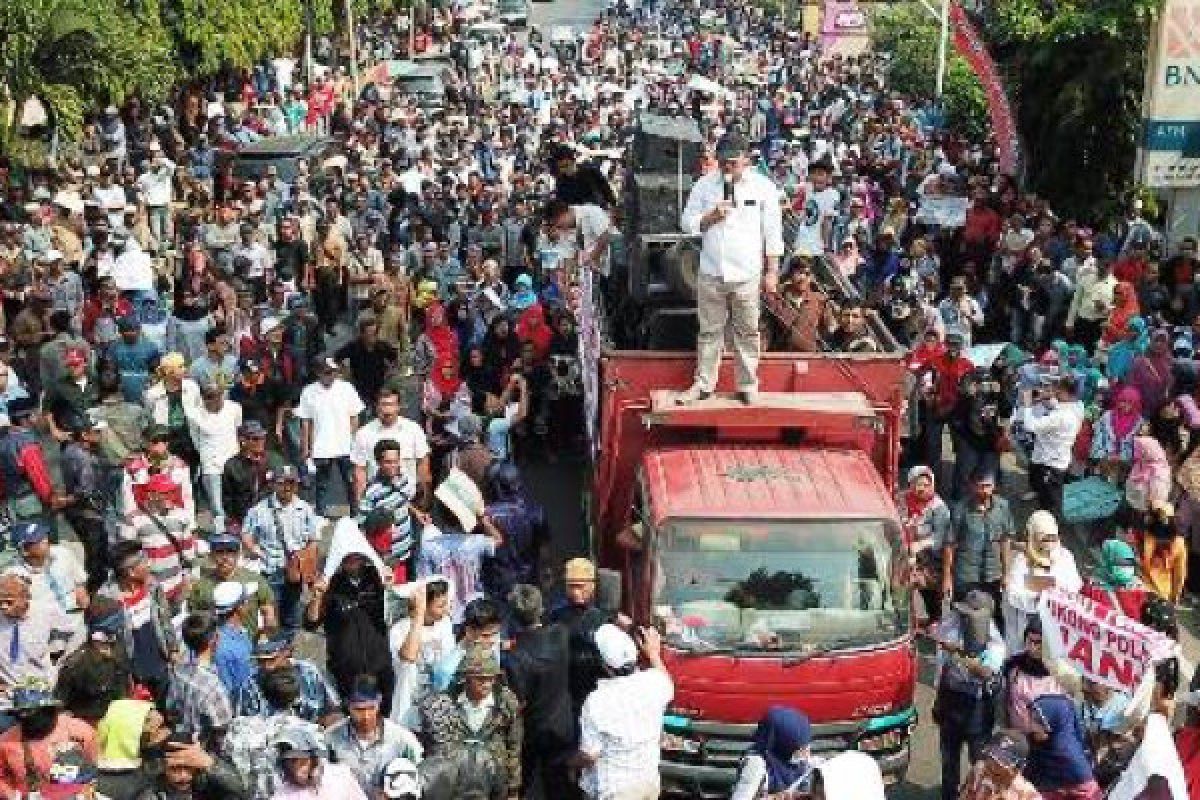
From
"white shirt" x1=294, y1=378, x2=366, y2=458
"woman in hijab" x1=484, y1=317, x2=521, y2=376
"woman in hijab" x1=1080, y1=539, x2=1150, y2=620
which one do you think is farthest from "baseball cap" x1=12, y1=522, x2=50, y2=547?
"woman in hijab" x1=484, y1=317, x2=521, y2=376

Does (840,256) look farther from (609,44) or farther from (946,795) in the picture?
(609,44)

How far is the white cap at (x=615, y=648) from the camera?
8.21 m

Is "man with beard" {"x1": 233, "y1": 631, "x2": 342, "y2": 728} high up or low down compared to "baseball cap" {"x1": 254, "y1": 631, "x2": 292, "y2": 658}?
down

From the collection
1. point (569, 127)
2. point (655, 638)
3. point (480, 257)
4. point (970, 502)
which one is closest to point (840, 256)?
point (480, 257)

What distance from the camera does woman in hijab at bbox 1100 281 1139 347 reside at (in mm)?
15977

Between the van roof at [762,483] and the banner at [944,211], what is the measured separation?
11.2 metres

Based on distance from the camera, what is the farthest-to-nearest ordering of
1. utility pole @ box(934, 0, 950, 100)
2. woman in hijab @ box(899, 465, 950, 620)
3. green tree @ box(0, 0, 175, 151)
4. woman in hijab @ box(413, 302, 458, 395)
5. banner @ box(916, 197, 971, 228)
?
utility pole @ box(934, 0, 950, 100), green tree @ box(0, 0, 175, 151), banner @ box(916, 197, 971, 228), woman in hijab @ box(413, 302, 458, 395), woman in hijab @ box(899, 465, 950, 620)

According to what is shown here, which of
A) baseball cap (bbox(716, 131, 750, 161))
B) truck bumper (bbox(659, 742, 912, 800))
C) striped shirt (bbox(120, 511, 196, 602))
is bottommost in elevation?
truck bumper (bbox(659, 742, 912, 800))

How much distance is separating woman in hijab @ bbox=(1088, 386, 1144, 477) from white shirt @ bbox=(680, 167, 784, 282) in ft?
13.6

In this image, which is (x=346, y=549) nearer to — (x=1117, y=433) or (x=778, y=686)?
(x=778, y=686)

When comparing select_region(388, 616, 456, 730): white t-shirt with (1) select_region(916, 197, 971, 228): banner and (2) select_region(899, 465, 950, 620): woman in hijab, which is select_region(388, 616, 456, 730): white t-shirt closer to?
(2) select_region(899, 465, 950, 620): woman in hijab

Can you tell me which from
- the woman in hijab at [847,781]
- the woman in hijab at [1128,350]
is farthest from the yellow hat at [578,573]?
the woman in hijab at [1128,350]

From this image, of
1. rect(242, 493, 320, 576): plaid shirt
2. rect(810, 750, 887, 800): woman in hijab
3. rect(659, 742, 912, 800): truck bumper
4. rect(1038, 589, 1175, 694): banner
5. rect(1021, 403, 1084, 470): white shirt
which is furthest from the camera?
rect(1021, 403, 1084, 470): white shirt

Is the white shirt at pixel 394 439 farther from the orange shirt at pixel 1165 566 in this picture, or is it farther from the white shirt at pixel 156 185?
the white shirt at pixel 156 185
